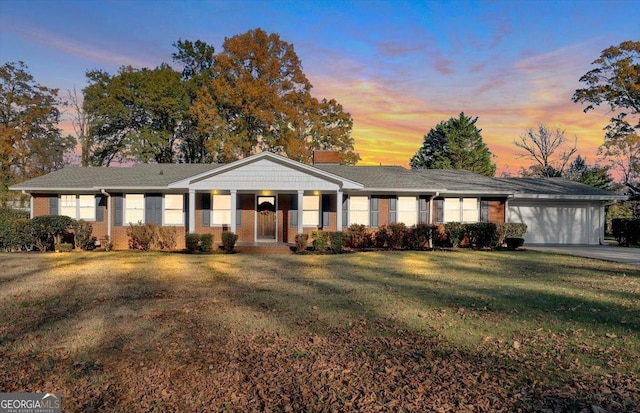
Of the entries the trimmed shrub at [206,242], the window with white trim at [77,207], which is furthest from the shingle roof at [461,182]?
the window with white trim at [77,207]

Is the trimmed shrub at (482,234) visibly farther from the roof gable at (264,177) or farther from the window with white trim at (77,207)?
the window with white trim at (77,207)

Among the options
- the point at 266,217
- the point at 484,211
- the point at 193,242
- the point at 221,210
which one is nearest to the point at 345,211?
the point at 266,217

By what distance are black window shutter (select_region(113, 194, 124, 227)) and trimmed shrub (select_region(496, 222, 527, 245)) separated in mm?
17477

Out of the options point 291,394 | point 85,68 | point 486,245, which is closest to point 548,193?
point 486,245

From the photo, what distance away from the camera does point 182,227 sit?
1781 centimetres

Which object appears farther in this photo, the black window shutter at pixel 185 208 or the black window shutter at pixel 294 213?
the black window shutter at pixel 294 213

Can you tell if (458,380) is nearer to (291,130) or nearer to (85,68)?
(291,130)

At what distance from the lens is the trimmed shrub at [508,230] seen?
17.5m

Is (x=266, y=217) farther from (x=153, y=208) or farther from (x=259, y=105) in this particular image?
(x=259, y=105)

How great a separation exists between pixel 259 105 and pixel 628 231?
2444 centimetres

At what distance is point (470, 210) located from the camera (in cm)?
1919

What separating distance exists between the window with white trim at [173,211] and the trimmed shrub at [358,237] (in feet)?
26.1

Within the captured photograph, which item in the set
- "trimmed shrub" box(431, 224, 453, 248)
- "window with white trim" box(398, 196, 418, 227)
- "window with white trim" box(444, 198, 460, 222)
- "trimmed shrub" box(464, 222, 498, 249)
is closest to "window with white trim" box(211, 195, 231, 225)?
"window with white trim" box(398, 196, 418, 227)

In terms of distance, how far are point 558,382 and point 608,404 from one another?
0.46 m
